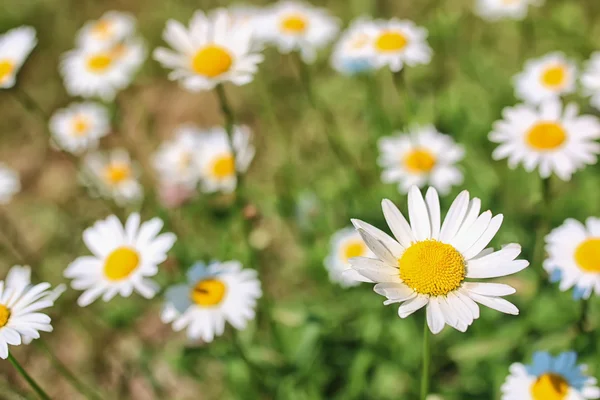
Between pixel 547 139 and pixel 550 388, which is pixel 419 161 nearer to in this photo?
pixel 547 139

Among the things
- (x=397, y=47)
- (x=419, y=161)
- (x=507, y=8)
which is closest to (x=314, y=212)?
(x=419, y=161)

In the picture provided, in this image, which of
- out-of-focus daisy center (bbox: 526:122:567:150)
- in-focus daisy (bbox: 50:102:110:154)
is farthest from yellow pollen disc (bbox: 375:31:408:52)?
in-focus daisy (bbox: 50:102:110:154)

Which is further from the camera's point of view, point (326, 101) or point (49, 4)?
point (49, 4)

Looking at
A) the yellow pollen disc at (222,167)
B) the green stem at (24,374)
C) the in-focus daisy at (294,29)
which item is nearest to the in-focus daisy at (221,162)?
the yellow pollen disc at (222,167)

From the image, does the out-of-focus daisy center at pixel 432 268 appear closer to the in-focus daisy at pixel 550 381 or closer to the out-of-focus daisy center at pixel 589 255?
the in-focus daisy at pixel 550 381

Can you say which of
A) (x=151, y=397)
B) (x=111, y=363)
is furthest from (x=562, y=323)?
(x=111, y=363)

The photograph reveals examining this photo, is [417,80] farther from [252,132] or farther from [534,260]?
[534,260]

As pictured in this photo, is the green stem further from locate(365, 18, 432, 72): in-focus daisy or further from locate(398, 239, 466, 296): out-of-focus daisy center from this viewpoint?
locate(365, 18, 432, 72): in-focus daisy
